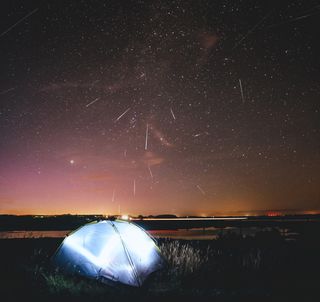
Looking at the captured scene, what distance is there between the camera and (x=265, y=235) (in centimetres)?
2061

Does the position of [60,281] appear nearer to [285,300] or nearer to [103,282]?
→ [103,282]

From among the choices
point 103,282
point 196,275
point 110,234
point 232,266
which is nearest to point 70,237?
point 110,234

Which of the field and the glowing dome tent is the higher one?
the glowing dome tent

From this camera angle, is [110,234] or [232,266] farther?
[232,266]

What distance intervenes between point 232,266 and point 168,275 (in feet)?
8.38

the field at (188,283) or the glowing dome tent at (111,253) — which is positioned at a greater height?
the glowing dome tent at (111,253)

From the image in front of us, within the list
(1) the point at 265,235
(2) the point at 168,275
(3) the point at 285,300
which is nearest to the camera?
(3) the point at 285,300

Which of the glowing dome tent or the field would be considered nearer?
the field

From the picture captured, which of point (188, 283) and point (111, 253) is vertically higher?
point (111, 253)

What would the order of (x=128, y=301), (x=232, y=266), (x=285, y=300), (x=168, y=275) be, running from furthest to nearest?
(x=232, y=266) → (x=168, y=275) → (x=285, y=300) → (x=128, y=301)

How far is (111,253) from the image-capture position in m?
9.11

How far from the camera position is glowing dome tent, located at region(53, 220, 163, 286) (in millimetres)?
8773

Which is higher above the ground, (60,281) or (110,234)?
(110,234)

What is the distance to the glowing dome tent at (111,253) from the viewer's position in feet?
28.8
